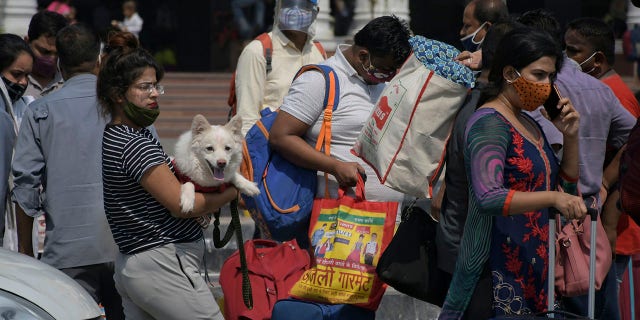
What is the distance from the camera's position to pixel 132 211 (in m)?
4.75

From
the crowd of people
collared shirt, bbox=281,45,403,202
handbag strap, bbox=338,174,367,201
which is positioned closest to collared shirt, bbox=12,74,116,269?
the crowd of people

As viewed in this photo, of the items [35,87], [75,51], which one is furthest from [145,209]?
[35,87]

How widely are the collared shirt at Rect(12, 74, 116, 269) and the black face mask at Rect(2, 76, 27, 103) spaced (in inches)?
42.2

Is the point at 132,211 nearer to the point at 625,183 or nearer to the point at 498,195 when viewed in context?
the point at 498,195

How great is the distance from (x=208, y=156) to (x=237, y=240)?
1.98 feet

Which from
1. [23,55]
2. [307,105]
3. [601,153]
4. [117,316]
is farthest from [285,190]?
[23,55]

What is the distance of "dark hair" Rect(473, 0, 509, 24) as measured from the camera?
6.59 m

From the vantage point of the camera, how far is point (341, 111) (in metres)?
5.73

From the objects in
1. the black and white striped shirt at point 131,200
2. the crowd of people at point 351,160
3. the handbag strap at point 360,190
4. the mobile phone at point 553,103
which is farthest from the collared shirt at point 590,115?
the black and white striped shirt at point 131,200

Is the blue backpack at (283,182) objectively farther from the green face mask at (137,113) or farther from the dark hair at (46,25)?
the dark hair at (46,25)

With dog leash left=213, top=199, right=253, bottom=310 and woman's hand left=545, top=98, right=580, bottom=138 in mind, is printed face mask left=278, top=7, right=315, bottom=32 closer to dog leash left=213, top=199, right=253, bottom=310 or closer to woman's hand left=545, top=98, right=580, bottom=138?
dog leash left=213, top=199, right=253, bottom=310

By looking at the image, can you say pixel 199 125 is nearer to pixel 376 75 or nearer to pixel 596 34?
pixel 376 75

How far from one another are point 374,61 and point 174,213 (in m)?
1.51

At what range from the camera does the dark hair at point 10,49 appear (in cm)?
671
